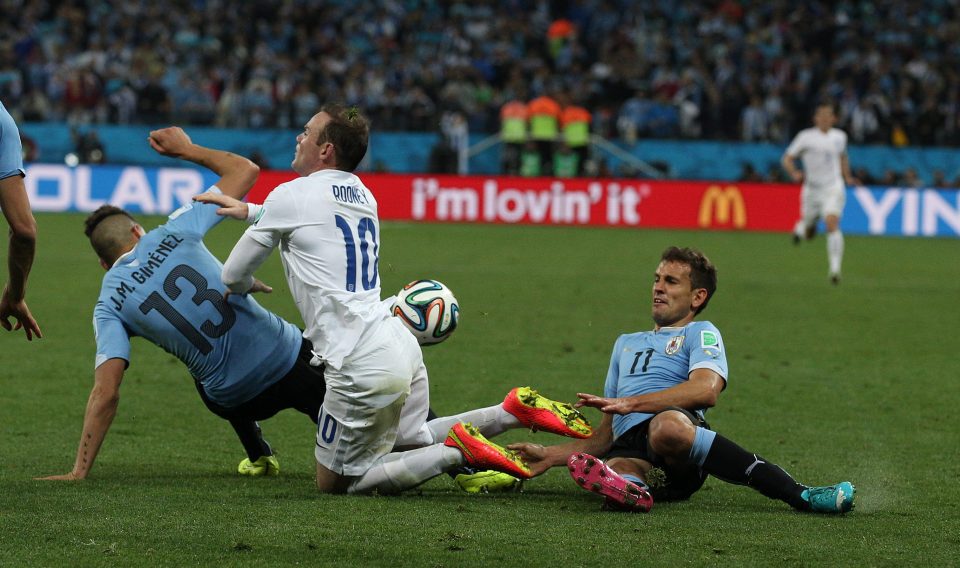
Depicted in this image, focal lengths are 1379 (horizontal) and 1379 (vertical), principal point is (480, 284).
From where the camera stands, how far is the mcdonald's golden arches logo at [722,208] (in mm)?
25312

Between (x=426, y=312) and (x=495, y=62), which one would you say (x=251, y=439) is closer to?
(x=426, y=312)

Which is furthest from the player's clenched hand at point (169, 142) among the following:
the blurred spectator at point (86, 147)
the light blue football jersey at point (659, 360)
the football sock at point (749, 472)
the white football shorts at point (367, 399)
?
the blurred spectator at point (86, 147)

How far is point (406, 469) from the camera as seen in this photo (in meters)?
5.77

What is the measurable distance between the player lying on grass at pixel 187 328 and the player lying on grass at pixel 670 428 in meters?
1.11

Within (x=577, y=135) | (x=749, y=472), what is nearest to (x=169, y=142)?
(x=749, y=472)

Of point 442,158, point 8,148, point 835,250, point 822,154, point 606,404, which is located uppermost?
point 442,158

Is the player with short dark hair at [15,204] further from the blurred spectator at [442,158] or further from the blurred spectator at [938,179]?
the blurred spectator at [938,179]

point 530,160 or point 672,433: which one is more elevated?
point 530,160

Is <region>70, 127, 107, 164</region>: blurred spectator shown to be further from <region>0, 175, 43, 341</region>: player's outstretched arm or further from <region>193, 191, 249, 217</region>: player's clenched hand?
<region>193, 191, 249, 217</region>: player's clenched hand

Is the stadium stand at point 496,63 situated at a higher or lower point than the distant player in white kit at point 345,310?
higher

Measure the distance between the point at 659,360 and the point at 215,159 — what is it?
2.26 metres

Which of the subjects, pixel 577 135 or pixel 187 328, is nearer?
pixel 187 328

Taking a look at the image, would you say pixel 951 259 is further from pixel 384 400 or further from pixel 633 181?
pixel 384 400

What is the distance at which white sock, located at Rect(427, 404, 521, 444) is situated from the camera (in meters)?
6.25
